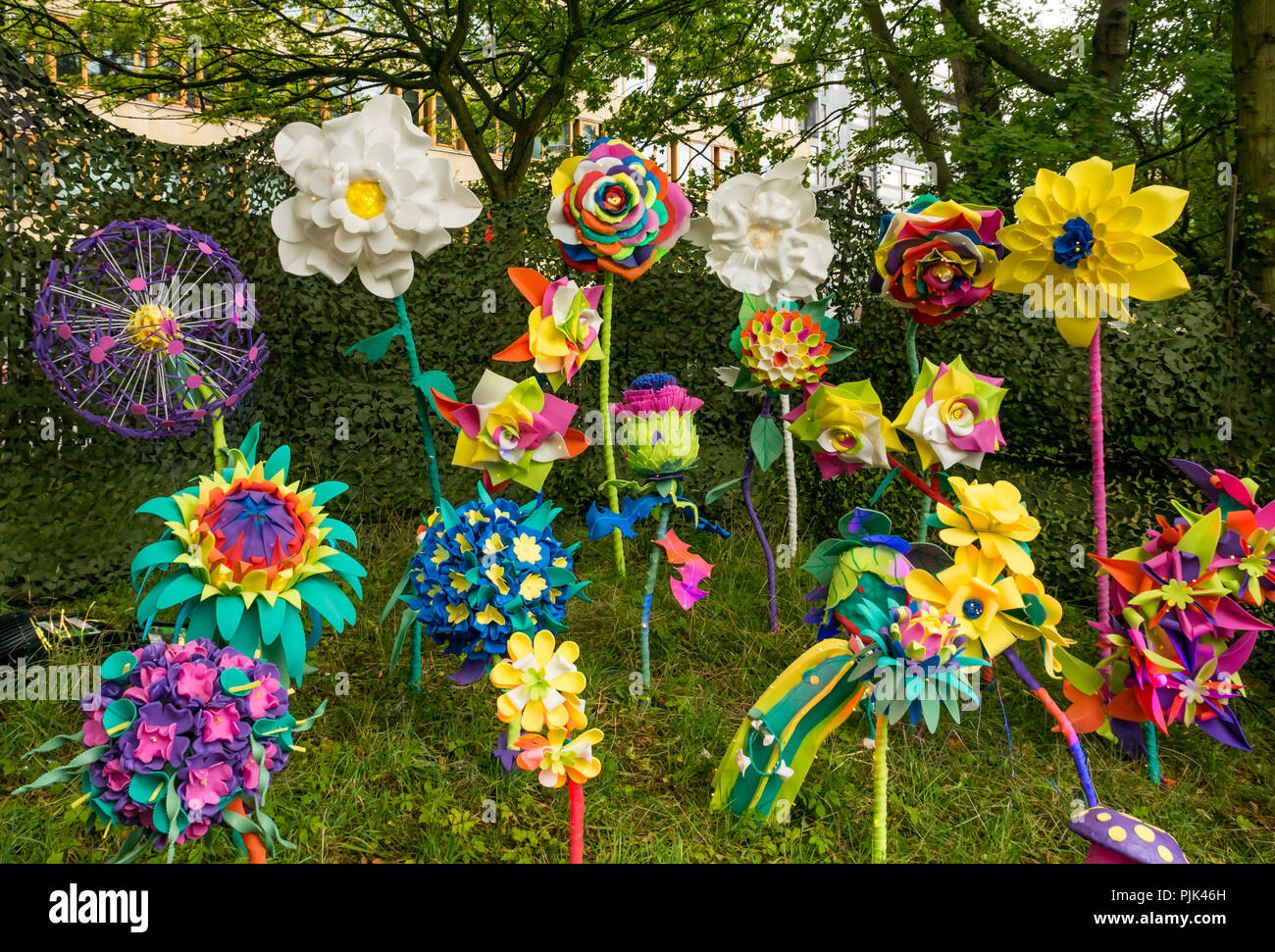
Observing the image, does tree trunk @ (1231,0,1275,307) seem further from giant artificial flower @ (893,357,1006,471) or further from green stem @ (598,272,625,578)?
green stem @ (598,272,625,578)

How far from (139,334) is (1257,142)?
442cm

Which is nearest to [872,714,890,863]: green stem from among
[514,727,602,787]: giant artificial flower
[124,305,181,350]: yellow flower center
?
[514,727,602,787]: giant artificial flower

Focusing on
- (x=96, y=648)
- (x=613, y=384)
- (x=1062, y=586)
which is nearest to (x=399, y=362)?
(x=613, y=384)

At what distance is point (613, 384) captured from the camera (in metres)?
4.52

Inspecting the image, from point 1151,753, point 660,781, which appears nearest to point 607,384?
point 660,781

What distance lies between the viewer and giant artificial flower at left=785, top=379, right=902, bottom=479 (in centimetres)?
229

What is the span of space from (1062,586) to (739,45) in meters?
5.92

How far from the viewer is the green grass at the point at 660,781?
6.94 ft

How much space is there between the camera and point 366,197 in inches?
83.4

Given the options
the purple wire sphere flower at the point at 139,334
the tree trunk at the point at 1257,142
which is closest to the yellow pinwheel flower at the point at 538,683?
the purple wire sphere flower at the point at 139,334

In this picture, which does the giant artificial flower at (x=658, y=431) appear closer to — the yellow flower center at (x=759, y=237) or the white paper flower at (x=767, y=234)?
the white paper flower at (x=767, y=234)

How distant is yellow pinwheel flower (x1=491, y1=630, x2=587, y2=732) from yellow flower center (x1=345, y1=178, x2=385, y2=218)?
123cm

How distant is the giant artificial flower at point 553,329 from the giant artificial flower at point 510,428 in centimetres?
18
